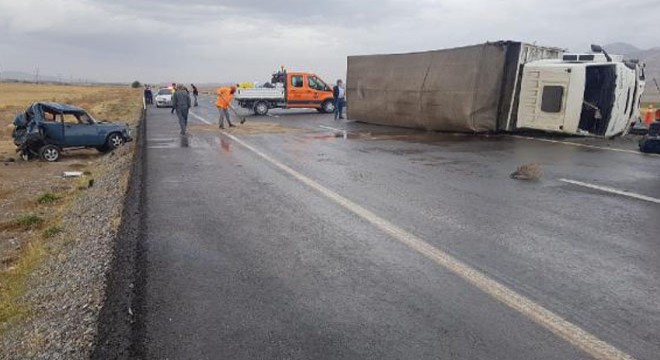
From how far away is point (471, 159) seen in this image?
12.2 meters

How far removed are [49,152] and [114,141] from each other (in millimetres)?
1897

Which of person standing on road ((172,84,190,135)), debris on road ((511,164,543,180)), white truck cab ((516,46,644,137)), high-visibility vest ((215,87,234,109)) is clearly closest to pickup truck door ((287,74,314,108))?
high-visibility vest ((215,87,234,109))

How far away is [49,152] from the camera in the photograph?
50.9ft

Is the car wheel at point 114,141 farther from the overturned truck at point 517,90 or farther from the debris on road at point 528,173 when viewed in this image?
the debris on road at point 528,173

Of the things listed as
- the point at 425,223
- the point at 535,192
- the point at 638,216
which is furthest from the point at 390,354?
the point at 535,192

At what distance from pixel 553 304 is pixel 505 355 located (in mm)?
942

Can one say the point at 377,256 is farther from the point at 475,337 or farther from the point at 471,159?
the point at 471,159

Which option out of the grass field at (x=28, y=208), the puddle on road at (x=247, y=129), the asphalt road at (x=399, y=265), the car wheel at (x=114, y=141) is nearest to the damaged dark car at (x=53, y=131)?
the car wheel at (x=114, y=141)

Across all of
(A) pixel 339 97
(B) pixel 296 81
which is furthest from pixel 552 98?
(B) pixel 296 81

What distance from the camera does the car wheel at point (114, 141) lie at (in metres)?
16.7

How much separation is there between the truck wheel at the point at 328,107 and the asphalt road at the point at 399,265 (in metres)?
21.5

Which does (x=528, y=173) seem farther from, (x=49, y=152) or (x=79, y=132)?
(x=49, y=152)

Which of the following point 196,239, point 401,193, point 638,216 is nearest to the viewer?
point 196,239

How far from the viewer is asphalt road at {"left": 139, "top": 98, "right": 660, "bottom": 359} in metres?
3.61
